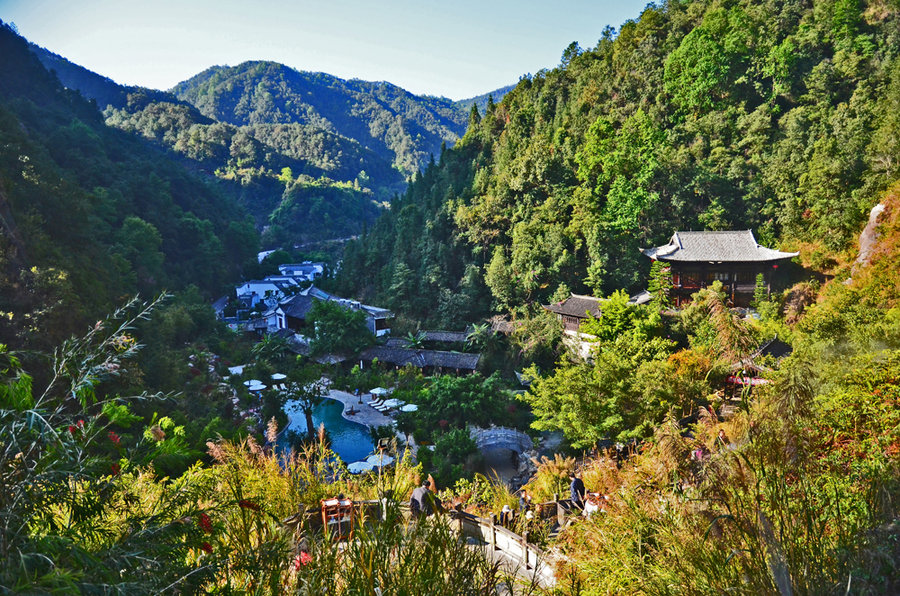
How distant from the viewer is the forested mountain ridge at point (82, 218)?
10875 millimetres

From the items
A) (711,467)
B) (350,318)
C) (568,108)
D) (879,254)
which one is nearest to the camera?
(711,467)

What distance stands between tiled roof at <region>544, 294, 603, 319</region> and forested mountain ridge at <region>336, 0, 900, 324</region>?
0.89 metres

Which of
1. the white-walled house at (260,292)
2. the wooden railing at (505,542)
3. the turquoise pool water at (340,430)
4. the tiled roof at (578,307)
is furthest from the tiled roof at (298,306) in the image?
the wooden railing at (505,542)

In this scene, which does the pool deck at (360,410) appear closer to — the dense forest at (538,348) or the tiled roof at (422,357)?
the dense forest at (538,348)

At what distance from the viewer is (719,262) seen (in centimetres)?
1519

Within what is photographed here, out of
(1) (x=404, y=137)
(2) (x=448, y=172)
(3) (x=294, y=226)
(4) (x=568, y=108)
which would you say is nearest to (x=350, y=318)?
(2) (x=448, y=172)

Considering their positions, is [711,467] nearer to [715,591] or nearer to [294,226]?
[715,591]

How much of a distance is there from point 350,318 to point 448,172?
11.2 m

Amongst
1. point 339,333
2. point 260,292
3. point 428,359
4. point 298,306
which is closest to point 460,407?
point 428,359

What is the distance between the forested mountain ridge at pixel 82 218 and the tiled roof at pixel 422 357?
27.5 ft

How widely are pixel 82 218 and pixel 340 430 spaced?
9221mm

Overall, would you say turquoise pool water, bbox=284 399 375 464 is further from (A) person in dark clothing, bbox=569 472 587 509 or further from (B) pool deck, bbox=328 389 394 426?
(A) person in dark clothing, bbox=569 472 587 509

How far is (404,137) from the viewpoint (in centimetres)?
8512

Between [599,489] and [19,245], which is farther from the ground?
[19,245]
